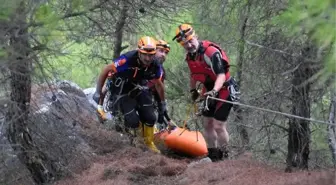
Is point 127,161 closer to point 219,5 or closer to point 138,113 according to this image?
point 138,113

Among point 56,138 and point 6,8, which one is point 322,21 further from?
point 56,138

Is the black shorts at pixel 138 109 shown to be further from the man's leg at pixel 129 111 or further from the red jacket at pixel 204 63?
the red jacket at pixel 204 63

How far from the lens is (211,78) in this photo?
29.6 feet

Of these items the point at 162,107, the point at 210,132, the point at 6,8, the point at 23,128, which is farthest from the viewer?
the point at 162,107

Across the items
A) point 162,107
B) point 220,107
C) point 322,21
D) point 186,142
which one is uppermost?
point 322,21

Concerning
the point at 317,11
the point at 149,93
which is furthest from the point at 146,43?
the point at 317,11

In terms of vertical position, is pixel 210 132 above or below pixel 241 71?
below

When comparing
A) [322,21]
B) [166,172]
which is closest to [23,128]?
[166,172]

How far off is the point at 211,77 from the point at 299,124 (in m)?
2.09

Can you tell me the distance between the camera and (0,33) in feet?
16.6

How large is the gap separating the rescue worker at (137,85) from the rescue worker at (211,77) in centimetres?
68

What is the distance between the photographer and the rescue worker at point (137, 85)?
9.41 m

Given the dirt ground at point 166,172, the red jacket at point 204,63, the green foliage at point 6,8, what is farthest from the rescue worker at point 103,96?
the green foliage at point 6,8

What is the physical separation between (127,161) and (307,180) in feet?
11.8
